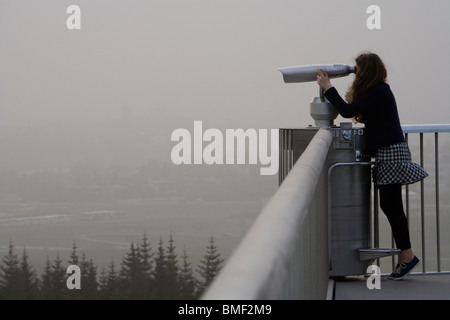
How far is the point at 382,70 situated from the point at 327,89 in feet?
1.10

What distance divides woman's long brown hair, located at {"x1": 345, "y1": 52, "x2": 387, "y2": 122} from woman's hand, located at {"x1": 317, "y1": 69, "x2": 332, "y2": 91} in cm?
15

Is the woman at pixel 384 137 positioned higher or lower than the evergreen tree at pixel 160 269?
higher

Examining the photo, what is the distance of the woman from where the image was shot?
545cm

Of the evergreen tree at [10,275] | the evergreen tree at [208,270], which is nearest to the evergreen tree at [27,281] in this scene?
the evergreen tree at [10,275]

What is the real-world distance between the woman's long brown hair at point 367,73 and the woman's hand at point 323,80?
0.15m

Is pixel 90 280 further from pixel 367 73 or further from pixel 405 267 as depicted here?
pixel 367 73

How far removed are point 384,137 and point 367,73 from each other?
383 mm

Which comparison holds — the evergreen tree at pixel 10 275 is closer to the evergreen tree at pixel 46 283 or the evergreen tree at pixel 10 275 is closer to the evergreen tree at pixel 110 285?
the evergreen tree at pixel 46 283

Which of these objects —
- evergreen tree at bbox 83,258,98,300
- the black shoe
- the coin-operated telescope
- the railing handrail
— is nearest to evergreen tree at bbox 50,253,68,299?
evergreen tree at bbox 83,258,98,300

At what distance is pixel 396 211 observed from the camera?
5535mm

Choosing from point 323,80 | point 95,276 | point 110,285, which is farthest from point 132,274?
point 323,80

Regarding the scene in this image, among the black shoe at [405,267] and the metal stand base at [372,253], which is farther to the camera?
the black shoe at [405,267]

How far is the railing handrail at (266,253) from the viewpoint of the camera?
143 cm
